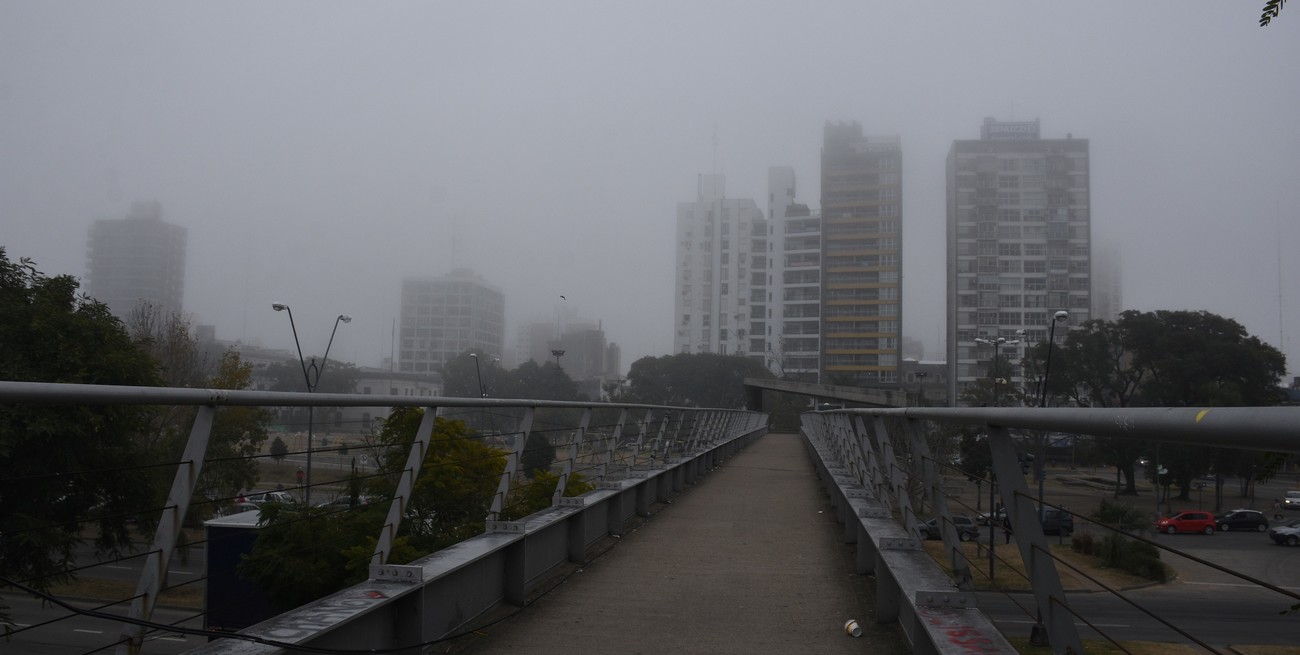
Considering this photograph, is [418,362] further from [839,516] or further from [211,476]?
[839,516]

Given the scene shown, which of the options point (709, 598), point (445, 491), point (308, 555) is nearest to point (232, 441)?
point (445, 491)

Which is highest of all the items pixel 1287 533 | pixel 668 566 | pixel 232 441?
pixel 1287 533

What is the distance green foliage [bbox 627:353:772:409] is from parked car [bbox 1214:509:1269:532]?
77.9m

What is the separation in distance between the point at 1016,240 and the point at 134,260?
85480mm

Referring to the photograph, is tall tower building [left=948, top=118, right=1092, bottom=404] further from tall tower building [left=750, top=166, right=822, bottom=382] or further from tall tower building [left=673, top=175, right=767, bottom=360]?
tall tower building [left=673, top=175, right=767, bottom=360]

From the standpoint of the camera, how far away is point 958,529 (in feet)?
14.1

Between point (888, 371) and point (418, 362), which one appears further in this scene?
point (888, 371)

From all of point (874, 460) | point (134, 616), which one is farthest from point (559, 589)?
point (134, 616)

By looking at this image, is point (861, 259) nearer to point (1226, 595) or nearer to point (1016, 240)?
point (1016, 240)

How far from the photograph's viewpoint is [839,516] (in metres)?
9.90

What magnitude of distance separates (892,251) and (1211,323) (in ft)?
331

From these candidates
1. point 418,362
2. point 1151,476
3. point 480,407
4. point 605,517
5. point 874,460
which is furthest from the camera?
point 418,362

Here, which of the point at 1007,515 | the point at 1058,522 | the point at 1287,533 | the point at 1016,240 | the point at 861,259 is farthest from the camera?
the point at 861,259

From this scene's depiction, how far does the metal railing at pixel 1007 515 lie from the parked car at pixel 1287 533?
0.13 metres
